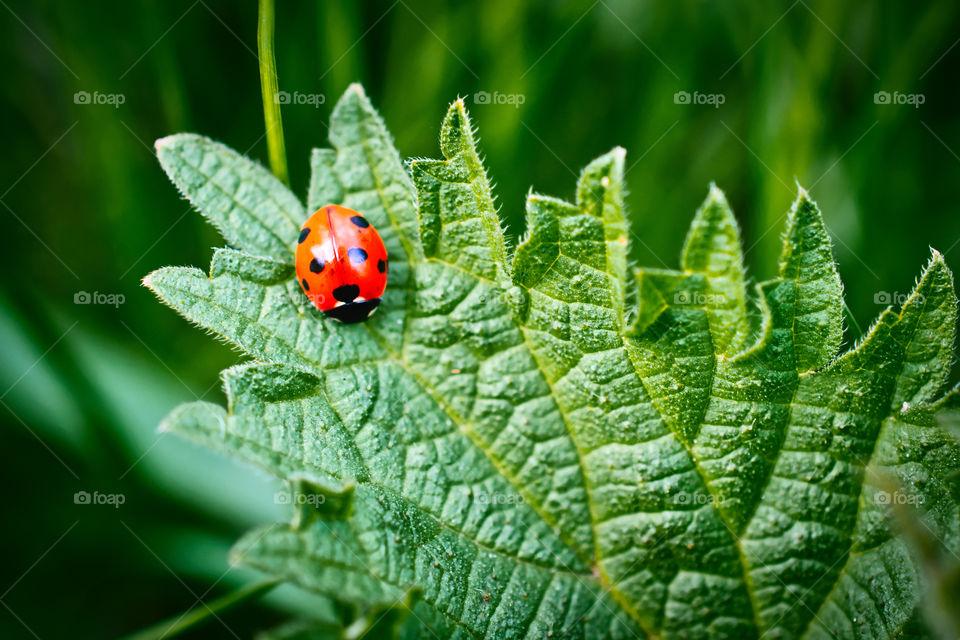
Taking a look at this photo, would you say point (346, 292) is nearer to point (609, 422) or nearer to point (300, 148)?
point (609, 422)

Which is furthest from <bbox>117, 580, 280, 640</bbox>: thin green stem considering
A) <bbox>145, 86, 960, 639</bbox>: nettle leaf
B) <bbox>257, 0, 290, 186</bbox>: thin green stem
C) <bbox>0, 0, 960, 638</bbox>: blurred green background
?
<bbox>257, 0, 290, 186</bbox>: thin green stem

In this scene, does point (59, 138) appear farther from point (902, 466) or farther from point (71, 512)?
point (902, 466)

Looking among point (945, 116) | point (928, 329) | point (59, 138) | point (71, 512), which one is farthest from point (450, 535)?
point (945, 116)

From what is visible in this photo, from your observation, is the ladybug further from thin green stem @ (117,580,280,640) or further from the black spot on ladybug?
thin green stem @ (117,580,280,640)

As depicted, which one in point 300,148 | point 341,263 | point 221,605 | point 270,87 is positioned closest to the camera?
point 221,605

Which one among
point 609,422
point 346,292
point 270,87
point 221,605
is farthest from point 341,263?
point 221,605

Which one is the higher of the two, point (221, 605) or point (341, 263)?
point (341, 263)

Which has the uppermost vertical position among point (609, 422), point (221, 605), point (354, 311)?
point (354, 311)
